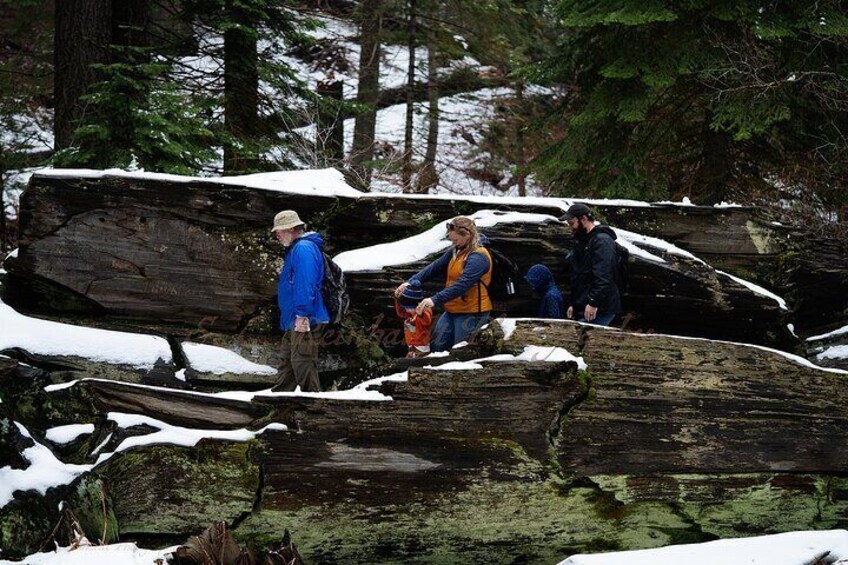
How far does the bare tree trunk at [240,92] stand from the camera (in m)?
14.3

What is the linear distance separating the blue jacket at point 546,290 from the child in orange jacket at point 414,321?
4.42ft

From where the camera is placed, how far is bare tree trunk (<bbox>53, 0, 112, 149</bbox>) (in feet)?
43.9

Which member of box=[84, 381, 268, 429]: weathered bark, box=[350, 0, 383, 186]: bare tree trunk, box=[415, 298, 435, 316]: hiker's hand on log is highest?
box=[350, 0, 383, 186]: bare tree trunk

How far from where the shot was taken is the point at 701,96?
1388 cm

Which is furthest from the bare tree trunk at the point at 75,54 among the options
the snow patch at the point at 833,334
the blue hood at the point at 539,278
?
the snow patch at the point at 833,334

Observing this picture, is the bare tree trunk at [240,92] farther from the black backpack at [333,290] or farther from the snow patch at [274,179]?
the black backpack at [333,290]

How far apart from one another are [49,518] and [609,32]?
36.4ft

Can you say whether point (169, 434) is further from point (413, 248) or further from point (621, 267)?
point (621, 267)

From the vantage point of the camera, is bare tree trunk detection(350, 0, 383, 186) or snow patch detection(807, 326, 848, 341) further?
bare tree trunk detection(350, 0, 383, 186)

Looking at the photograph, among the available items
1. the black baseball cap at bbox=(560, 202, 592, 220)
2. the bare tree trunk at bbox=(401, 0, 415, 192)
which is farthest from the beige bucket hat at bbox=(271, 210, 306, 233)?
the bare tree trunk at bbox=(401, 0, 415, 192)

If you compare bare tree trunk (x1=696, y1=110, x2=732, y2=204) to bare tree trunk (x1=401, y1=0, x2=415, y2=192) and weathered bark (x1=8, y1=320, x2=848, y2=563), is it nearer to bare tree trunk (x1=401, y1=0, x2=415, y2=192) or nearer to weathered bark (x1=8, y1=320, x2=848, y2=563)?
bare tree trunk (x1=401, y1=0, x2=415, y2=192)

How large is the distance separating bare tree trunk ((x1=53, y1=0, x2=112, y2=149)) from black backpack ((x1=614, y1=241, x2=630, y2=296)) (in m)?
8.84

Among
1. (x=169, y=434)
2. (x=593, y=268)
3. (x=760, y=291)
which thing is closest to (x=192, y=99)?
(x=593, y=268)

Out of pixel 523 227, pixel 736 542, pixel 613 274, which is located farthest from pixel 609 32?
pixel 736 542
